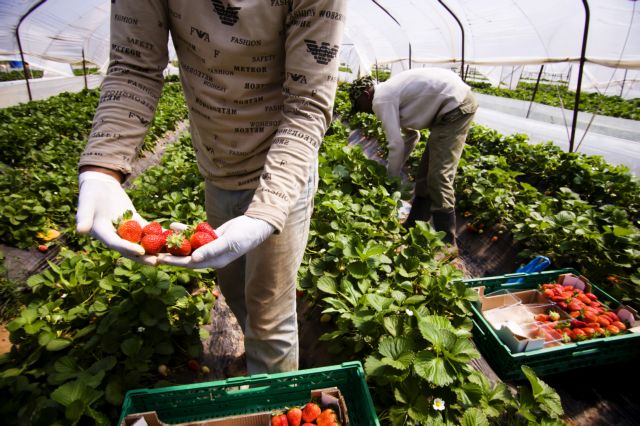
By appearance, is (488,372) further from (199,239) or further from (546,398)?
(199,239)

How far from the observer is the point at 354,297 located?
1.98 m

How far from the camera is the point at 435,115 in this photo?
3.35m

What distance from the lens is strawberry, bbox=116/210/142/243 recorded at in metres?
1.09

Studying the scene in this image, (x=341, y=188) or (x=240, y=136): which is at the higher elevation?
(x=240, y=136)

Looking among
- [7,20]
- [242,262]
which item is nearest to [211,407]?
[242,262]

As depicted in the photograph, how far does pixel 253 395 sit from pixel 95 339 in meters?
0.88

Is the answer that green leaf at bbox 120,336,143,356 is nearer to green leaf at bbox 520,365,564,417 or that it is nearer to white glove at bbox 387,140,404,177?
green leaf at bbox 520,365,564,417

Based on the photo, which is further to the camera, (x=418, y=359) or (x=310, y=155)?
(x=418, y=359)

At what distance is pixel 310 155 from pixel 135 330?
1.55 m

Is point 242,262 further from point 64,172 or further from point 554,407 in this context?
point 64,172

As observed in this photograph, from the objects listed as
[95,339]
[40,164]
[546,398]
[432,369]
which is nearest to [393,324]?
[432,369]

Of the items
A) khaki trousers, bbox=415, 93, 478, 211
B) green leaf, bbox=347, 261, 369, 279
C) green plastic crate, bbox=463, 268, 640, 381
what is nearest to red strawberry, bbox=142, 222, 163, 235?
green leaf, bbox=347, 261, 369, 279

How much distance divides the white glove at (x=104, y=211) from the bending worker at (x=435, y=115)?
8.74ft

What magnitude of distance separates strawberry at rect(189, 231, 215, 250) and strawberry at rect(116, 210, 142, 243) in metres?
0.16
